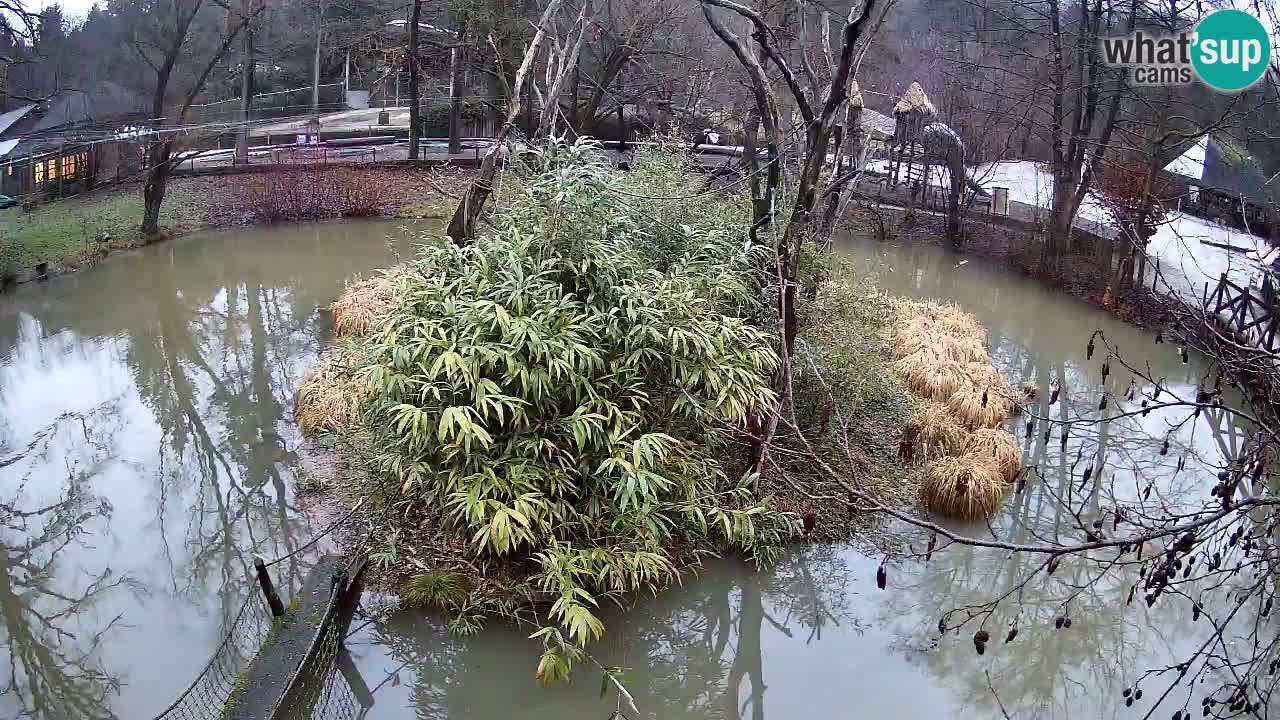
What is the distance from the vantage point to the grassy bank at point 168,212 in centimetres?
1131

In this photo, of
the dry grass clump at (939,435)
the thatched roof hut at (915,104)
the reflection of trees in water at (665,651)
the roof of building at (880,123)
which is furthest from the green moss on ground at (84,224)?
the roof of building at (880,123)

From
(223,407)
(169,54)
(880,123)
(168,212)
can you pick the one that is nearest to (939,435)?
(223,407)

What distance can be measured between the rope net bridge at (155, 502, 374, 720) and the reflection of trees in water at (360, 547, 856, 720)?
0.70 feet

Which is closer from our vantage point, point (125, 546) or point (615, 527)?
point (615, 527)

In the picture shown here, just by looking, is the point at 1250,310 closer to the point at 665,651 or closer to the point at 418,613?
the point at 665,651

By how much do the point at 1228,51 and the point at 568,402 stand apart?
6.82 meters

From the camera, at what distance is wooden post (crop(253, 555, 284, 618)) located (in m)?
4.41

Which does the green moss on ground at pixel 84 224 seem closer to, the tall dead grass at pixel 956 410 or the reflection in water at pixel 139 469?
the reflection in water at pixel 139 469

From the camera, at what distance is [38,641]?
490 centimetres

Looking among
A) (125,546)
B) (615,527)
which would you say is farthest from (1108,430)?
(125,546)

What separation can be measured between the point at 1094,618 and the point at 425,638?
3.63 metres

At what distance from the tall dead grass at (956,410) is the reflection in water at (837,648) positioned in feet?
0.90

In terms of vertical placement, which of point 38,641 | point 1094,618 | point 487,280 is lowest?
point 38,641

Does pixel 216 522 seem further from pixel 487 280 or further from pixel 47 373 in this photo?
pixel 47 373
